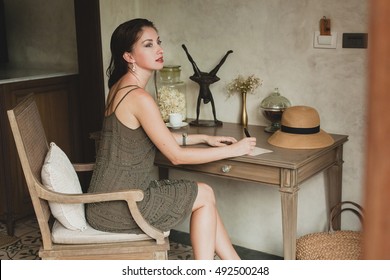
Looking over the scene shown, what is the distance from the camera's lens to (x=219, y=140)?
2.46 meters

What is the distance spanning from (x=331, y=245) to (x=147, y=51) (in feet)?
3.89

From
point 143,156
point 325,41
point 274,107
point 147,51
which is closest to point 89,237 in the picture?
point 143,156

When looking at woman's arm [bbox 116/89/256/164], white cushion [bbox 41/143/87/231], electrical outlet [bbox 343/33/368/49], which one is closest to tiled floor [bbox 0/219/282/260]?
A: woman's arm [bbox 116/89/256/164]

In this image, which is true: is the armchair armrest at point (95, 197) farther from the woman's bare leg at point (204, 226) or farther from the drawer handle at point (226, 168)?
the drawer handle at point (226, 168)

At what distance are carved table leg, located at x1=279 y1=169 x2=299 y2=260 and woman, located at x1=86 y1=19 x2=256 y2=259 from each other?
207 mm

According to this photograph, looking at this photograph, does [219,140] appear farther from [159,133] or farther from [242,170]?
[159,133]

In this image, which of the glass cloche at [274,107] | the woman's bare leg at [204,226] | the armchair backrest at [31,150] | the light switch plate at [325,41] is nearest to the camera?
the armchair backrest at [31,150]

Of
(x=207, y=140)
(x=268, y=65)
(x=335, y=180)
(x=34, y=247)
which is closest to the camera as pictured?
(x=207, y=140)

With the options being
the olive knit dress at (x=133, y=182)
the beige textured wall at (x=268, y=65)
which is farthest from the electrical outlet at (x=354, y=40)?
the olive knit dress at (x=133, y=182)

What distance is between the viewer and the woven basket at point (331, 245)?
2.45 meters

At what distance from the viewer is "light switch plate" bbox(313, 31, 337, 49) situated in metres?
2.55

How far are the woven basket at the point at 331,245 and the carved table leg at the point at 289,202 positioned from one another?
16 cm
